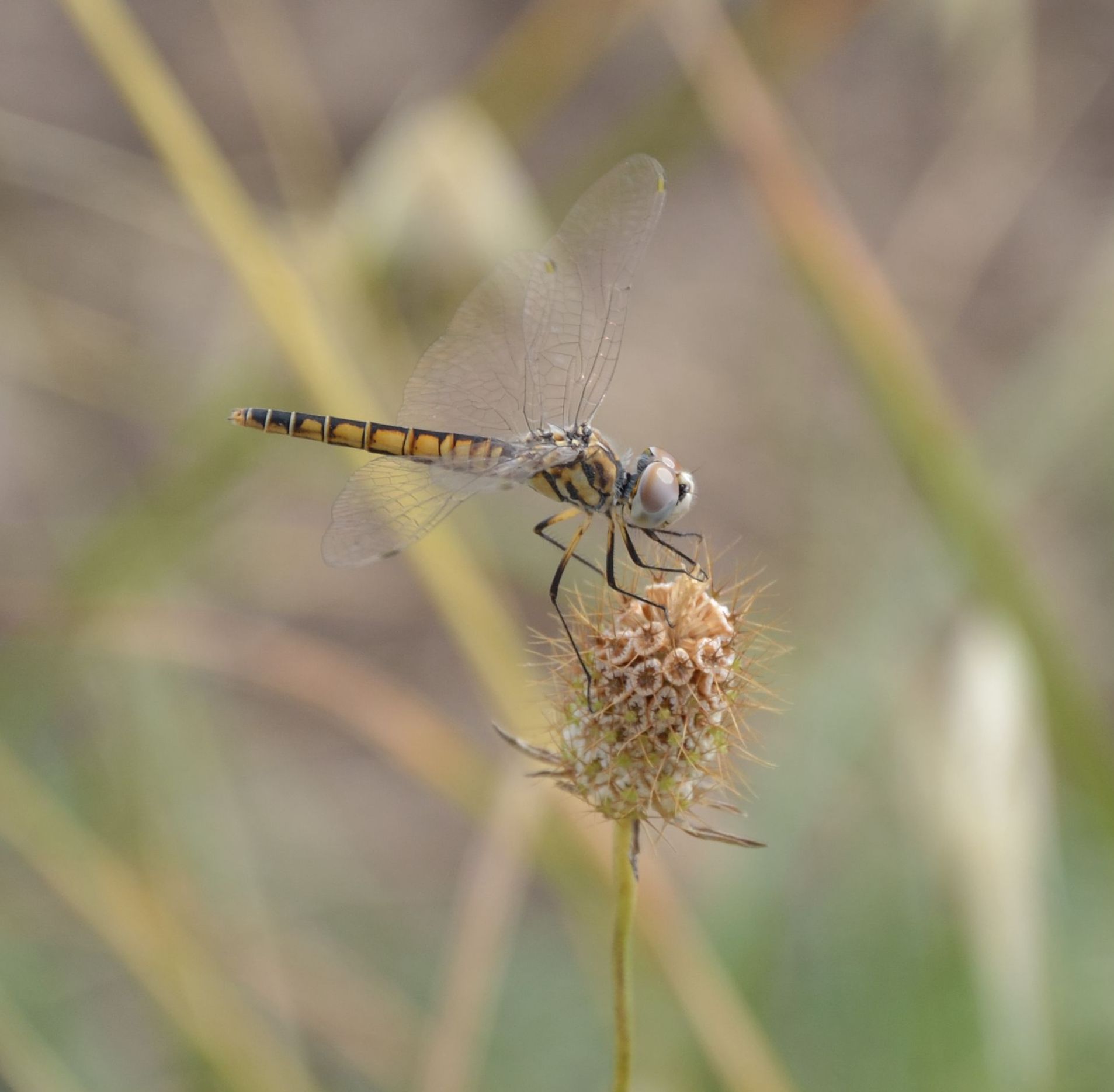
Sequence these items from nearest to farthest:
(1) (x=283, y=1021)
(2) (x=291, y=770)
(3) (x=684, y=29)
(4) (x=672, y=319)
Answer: (3) (x=684, y=29), (1) (x=283, y=1021), (2) (x=291, y=770), (4) (x=672, y=319)

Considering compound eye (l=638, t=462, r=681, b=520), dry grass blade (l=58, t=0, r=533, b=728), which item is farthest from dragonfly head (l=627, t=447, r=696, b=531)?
dry grass blade (l=58, t=0, r=533, b=728)

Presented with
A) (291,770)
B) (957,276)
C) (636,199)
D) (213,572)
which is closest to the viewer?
(636,199)

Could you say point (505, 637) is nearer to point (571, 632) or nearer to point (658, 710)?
point (571, 632)

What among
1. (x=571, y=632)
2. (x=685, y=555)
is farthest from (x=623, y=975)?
(x=685, y=555)

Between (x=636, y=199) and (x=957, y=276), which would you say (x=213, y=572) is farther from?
(x=957, y=276)

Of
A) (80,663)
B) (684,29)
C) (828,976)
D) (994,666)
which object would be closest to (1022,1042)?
(994,666)

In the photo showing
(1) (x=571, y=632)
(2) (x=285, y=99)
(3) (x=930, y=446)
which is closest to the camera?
(1) (x=571, y=632)

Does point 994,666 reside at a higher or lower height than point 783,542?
lower
